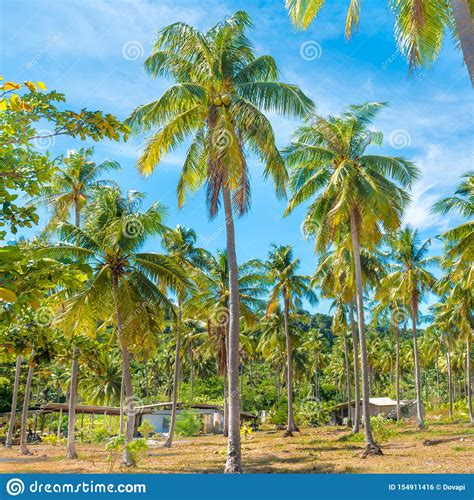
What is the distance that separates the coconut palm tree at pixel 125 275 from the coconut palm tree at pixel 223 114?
348 centimetres

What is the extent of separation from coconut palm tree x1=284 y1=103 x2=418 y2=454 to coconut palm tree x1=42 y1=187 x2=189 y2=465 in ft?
19.8

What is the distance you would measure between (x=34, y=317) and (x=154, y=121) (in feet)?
40.3

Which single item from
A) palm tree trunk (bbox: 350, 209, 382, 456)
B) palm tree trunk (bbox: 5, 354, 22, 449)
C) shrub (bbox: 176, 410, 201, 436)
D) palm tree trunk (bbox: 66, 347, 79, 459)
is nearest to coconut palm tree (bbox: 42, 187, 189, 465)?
palm tree trunk (bbox: 66, 347, 79, 459)

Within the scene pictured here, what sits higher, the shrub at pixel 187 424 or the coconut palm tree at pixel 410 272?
the coconut palm tree at pixel 410 272

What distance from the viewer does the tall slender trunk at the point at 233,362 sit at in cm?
1442

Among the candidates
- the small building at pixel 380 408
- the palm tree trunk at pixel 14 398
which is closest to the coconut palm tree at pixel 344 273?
the palm tree trunk at pixel 14 398

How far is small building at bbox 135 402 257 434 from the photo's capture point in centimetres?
4450

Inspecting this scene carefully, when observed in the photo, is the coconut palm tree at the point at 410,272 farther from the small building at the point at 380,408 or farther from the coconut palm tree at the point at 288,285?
the small building at the point at 380,408

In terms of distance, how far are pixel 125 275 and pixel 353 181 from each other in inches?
366

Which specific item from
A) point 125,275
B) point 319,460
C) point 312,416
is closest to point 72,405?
point 125,275

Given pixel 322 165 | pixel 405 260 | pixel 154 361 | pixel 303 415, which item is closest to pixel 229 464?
pixel 322 165

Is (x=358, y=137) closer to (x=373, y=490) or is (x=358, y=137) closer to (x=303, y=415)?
(x=373, y=490)

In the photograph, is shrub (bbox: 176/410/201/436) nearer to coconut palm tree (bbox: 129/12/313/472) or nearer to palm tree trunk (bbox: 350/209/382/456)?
palm tree trunk (bbox: 350/209/382/456)

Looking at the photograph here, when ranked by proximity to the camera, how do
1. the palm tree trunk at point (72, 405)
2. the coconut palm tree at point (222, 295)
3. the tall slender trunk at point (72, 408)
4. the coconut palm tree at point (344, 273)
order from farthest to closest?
the coconut palm tree at point (222, 295) → the coconut palm tree at point (344, 273) → the tall slender trunk at point (72, 408) → the palm tree trunk at point (72, 405)
